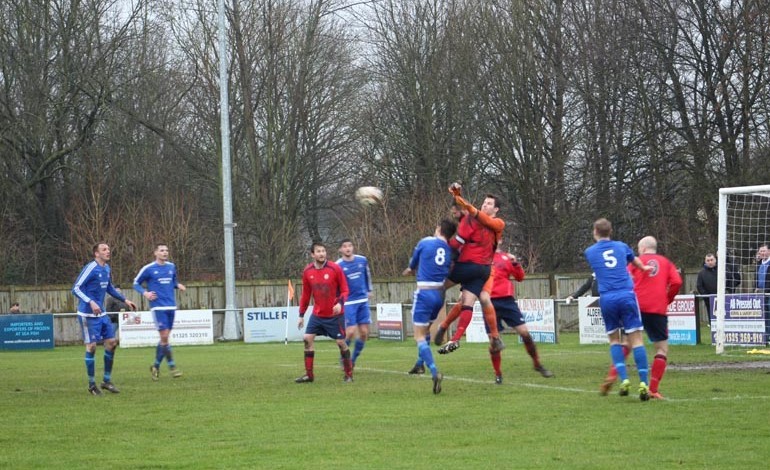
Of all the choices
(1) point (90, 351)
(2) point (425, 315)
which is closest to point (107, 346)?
(1) point (90, 351)

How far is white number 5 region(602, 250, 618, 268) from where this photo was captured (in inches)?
518

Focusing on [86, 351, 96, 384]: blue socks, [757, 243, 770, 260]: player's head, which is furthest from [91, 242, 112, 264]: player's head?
[757, 243, 770, 260]: player's head

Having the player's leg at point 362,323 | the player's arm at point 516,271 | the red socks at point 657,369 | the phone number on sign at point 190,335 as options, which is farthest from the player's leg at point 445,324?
the phone number on sign at point 190,335

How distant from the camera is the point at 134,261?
40.6m

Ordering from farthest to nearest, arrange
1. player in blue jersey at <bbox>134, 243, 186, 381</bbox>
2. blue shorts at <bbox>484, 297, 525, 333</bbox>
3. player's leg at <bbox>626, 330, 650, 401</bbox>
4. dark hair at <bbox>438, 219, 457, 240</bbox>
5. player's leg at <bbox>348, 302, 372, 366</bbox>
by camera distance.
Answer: player in blue jersey at <bbox>134, 243, 186, 381</bbox> → player's leg at <bbox>348, 302, 372, 366</bbox> → blue shorts at <bbox>484, 297, 525, 333</bbox> → dark hair at <bbox>438, 219, 457, 240</bbox> → player's leg at <bbox>626, 330, 650, 401</bbox>

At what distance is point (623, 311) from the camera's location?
13.2m

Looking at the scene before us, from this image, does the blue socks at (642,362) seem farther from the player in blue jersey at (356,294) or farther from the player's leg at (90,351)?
the player's leg at (90,351)

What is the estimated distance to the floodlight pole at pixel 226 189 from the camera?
3453 cm

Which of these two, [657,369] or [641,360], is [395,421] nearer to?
[641,360]

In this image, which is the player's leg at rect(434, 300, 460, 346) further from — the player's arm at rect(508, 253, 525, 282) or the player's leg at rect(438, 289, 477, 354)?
A: the player's arm at rect(508, 253, 525, 282)

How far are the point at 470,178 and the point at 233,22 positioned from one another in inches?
425

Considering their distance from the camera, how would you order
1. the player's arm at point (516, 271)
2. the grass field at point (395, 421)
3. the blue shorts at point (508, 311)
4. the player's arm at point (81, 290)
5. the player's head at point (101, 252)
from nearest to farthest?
the grass field at point (395, 421) → the player's arm at point (81, 290) → the player's head at point (101, 252) → the blue shorts at point (508, 311) → the player's arm at point (516, 271)

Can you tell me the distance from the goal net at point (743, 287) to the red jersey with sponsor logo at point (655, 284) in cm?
776

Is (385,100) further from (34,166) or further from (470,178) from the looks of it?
(34,166)
